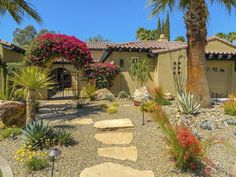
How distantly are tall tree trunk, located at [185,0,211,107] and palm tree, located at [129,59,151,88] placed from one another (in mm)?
6013

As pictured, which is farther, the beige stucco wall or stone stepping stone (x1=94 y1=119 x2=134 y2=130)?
the beige stucco wall

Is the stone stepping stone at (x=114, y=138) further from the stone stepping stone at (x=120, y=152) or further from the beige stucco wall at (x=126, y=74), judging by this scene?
the beige stucco wall at (x=126, y=74)

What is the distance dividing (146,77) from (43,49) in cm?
887

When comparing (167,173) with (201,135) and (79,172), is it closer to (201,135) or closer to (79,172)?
(79,172)

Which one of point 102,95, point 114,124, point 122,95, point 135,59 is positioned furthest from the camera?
point 135,59

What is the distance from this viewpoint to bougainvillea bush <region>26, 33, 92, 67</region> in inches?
496

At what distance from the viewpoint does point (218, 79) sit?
65.2 ft

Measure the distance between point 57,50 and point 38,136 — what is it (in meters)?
7.42

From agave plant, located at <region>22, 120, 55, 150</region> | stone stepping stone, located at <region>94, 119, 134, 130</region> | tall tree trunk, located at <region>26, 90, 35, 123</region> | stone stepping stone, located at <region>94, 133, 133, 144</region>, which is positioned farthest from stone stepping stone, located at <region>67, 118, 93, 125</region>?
agave plant, located at <region>22, 120, 55, 150</region>

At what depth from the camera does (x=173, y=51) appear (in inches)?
714

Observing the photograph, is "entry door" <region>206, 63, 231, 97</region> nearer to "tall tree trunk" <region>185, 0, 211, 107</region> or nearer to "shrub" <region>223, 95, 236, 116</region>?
"tall tree trunk" <region>185, 0, 211, 107</region>

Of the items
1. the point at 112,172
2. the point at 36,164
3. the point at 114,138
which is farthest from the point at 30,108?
the point at 112,172

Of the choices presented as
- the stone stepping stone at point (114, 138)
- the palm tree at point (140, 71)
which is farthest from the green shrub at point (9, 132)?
the palm tree at point (140, 71)

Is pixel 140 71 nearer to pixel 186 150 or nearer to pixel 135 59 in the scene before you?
pixel 135 59
